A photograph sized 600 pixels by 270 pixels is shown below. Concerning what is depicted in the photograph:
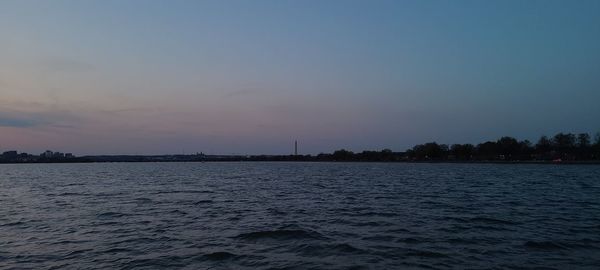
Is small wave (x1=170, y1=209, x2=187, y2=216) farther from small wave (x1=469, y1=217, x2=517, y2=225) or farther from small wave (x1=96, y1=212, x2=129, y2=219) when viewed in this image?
small wave (x1=469, y1=217, x2=517, y2=225)

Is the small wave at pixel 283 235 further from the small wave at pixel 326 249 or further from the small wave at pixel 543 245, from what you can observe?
the small wave at pixel 543 245

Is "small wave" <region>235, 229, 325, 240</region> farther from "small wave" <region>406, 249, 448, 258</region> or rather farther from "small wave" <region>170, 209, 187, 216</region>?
"small wave" <region>170, 209, 187, 216</region>

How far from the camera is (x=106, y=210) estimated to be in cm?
3353

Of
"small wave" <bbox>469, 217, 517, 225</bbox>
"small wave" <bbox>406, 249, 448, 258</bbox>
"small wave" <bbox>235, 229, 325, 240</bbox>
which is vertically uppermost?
"small wave" <bbox>469, 217, 517, 225</bbox>

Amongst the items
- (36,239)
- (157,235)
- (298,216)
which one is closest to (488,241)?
(298,216)

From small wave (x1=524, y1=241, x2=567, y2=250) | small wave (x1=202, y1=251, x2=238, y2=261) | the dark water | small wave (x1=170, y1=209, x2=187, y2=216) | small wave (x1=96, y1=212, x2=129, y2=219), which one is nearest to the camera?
the dark water

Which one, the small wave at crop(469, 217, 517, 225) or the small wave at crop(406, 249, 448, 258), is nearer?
the small wave at crop(406, 249, 448, 258)

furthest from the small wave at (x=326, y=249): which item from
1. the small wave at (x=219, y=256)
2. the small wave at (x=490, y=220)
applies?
the small wave at (x=490, y=220)

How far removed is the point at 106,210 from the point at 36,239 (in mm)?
11742

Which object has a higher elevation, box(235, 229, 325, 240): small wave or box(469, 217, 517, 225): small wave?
box(469, 217, 517, 225): small wave

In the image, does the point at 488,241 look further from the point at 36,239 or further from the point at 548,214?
the point at 36,239

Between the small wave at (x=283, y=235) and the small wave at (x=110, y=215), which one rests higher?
the small wave at (x=110, y=215)

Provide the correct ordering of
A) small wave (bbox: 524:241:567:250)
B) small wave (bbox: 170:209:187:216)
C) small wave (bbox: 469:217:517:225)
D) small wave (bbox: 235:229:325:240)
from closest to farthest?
small wave (bbox: 524:241:567:250)
small wave (bbox: 235:229:325:240)
small wave (bbox: 469:217:517:225)
small wave (bbox: 170:209:187:216)

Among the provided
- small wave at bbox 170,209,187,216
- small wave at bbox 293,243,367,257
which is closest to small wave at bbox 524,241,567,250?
small wave at bbox 293,243,367,257
